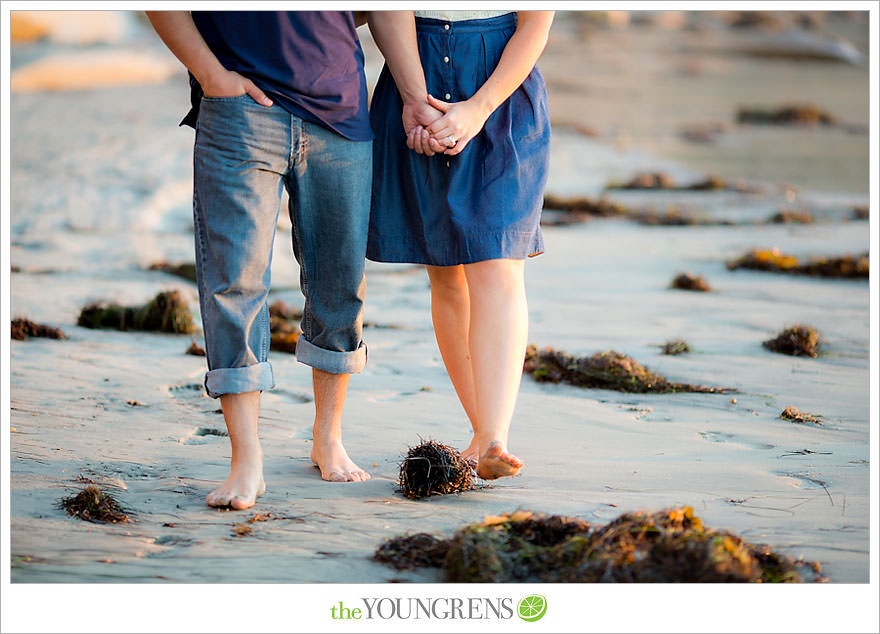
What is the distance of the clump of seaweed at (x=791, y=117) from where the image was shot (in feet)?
76.2

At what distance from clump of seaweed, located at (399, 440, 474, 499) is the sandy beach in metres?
0.05

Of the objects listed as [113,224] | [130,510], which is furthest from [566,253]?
[130,510]

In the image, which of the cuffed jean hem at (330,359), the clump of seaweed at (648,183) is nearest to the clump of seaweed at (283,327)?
the cuffed jean hem at (330,359)

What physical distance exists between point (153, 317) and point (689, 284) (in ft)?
10.7

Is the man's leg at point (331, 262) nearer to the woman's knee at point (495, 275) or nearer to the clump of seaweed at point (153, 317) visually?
the woman's knee at point (495, 275)

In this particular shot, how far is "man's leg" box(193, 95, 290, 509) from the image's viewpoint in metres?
2.88

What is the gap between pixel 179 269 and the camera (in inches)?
258

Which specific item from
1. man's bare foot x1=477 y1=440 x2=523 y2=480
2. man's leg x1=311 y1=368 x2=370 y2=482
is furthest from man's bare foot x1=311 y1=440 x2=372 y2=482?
man's bare foot x1=477 y1=440 x2=523 y2=480

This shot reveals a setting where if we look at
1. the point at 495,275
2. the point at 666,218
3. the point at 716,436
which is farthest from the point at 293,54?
the point at 666,218

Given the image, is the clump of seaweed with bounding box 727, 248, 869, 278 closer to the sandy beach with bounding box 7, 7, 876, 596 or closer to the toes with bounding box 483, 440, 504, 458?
the sandy beach with bounding box 7, 7, 876, 596

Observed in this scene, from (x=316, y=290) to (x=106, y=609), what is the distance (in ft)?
3.77

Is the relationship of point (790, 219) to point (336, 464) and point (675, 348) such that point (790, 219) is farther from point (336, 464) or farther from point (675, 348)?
point (336, 464)

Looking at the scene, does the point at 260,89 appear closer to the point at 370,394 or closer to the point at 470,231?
the point at 470,231

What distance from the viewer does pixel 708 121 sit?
938 inches
